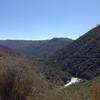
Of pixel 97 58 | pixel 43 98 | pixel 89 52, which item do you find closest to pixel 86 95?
pixel 43 98

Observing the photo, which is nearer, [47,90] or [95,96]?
[95,96]

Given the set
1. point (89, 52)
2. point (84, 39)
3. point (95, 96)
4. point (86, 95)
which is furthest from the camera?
point (84, 39)

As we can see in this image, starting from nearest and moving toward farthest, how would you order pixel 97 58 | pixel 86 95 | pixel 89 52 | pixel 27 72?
pixel 86 95 → pixel 27 72 → pixel 97 58 → pixel 89 52

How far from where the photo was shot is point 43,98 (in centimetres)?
632

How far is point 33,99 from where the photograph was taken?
6.48 m

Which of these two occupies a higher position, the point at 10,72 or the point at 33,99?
the point at 10,72

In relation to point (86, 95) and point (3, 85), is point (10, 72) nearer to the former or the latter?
point (3, 85)

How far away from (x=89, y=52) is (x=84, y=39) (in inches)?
963

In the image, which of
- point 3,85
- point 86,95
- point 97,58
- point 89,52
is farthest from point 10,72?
point 89,52

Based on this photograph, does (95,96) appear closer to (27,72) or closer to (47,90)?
(47,90)

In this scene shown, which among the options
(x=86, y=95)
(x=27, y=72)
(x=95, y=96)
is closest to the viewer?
(x=95, y=96)

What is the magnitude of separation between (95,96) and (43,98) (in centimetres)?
129

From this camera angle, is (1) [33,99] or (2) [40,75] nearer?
(1) [33,99]

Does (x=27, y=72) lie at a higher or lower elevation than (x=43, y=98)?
higher
